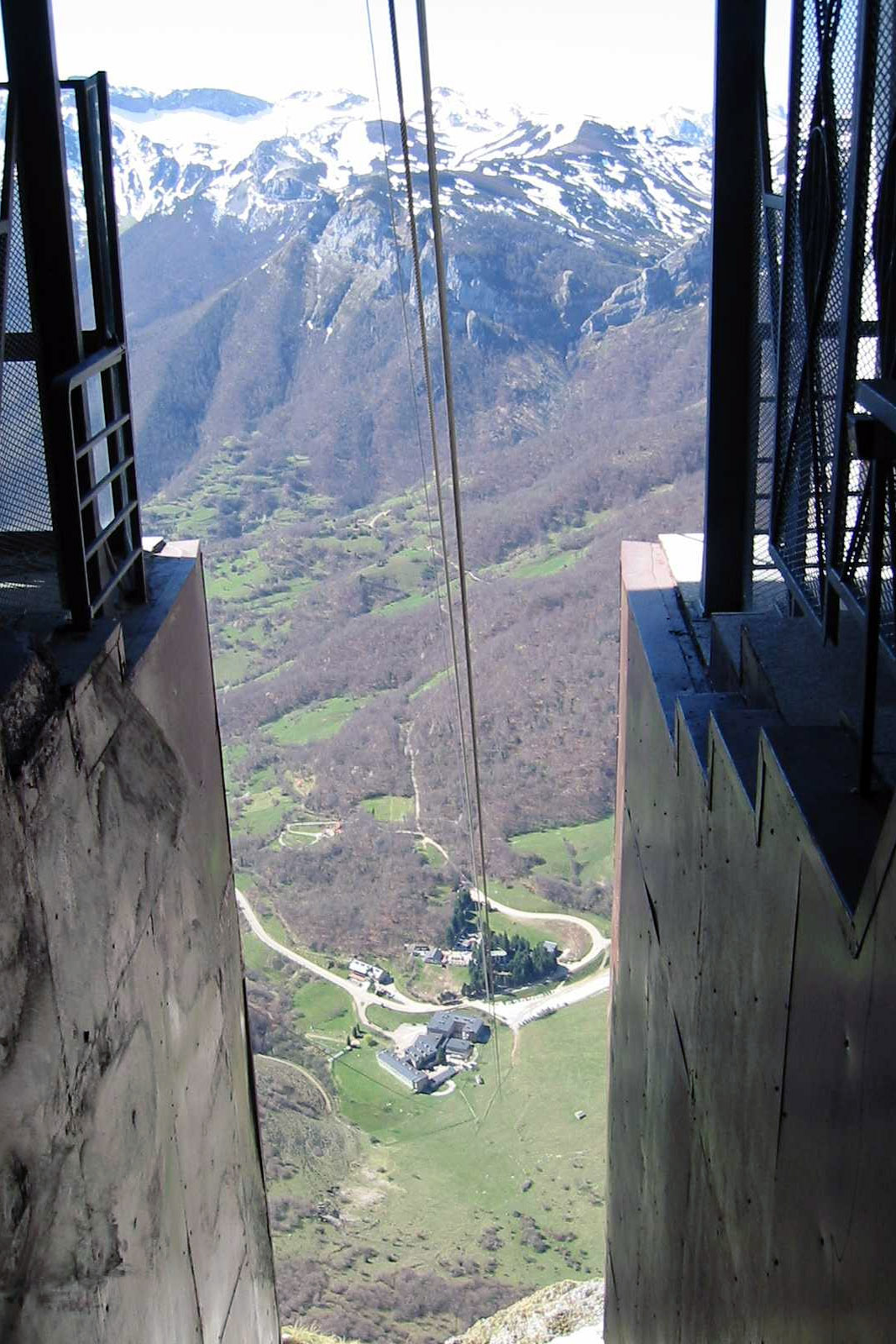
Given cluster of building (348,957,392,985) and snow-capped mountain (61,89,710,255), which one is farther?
Result: snow-capped mountain (61,89,710,255)

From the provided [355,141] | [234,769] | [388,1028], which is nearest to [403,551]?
[234,769]

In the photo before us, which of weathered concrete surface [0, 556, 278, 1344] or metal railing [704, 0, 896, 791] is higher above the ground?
metal railing [704, 0, 896, 791]

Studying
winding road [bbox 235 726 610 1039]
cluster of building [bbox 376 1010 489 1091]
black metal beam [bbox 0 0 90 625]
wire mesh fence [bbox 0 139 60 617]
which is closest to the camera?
black metal beam [bbox 0 0 90 625]

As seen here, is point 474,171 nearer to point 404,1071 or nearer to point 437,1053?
point 437,1053

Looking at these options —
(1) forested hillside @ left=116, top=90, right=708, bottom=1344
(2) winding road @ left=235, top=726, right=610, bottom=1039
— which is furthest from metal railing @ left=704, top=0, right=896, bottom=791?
(2) winding road @ left=235, top=726, right=610, bottom=1039

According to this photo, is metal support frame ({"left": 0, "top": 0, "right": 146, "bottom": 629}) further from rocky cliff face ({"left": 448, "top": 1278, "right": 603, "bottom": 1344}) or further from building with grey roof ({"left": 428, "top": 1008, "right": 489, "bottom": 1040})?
building with grey roof ({"left": 428, "top": 1008, "right": 489, "bottom": 1040})

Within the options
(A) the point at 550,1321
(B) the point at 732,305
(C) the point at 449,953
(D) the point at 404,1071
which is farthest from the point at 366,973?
(B) the point at 732,305

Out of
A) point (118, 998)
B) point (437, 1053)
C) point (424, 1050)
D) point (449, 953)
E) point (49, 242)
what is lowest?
point (449, 953)

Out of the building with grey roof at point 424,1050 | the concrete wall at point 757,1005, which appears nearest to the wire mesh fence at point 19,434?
the concrete wall at point 757,1005
